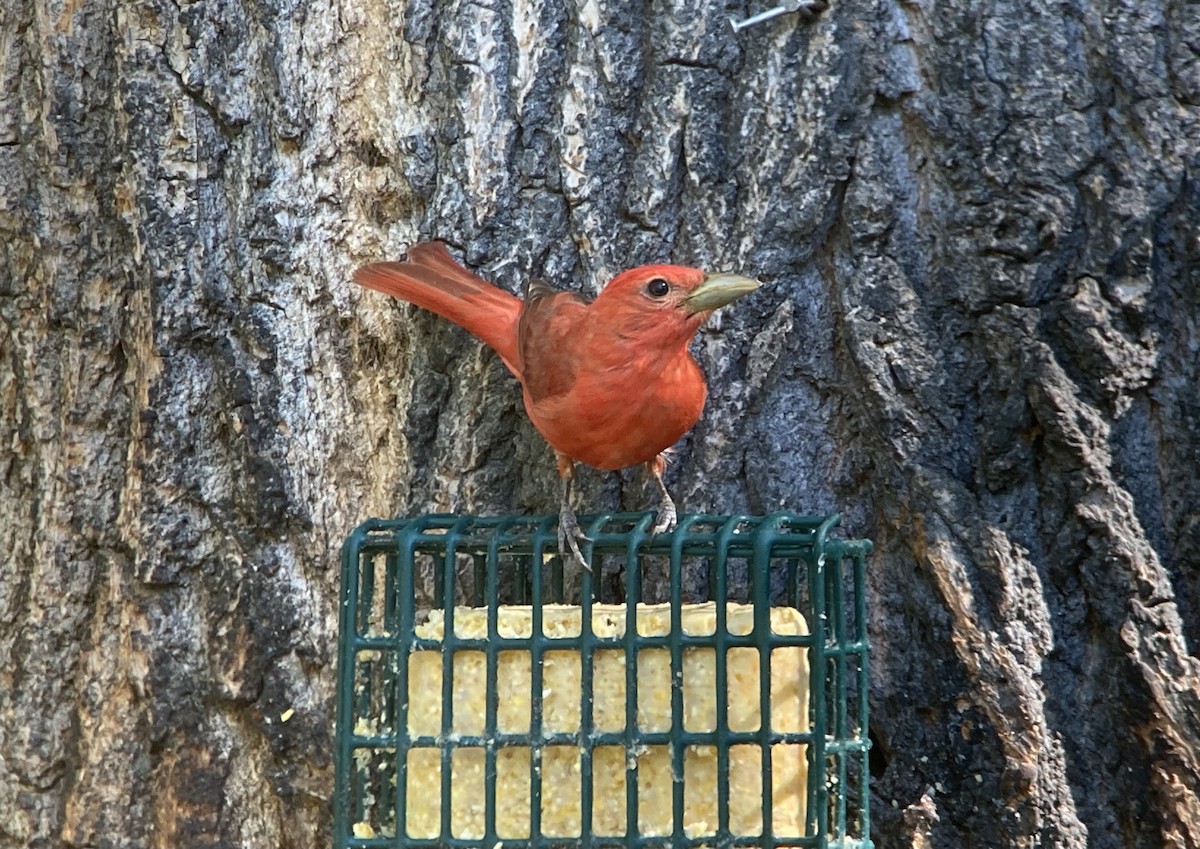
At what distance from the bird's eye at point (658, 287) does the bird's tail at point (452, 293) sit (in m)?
0.34

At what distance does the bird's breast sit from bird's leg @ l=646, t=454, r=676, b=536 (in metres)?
0.12

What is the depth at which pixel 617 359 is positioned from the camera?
10.7ft

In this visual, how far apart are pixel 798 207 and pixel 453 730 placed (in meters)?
1.50

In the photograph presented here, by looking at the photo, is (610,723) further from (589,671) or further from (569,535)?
(569,535)

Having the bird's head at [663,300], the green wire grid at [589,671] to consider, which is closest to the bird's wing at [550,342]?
the bird's head at [663,300]

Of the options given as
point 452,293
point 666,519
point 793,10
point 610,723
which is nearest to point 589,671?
point 610,723

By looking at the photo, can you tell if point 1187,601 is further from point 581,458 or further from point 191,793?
point 191,793

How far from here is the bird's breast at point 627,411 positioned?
10.6 feet

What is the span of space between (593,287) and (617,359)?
34 cm

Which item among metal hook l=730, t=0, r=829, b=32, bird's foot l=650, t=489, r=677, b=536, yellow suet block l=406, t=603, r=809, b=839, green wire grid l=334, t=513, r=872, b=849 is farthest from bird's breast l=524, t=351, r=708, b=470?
metal hook l=730, t=0, r=829, b=32

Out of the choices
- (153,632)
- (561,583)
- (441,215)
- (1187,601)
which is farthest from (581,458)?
(1187,601)

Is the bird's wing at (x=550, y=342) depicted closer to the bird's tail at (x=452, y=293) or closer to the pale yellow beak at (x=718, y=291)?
the bird's tail at (x=452, y=293)

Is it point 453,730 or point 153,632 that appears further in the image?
point 153,632

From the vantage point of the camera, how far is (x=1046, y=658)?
3244 mm
